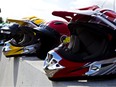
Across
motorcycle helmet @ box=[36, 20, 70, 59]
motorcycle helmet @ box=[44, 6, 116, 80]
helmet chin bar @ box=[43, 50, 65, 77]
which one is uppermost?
motorcycle helmet @ box=[44, 6, 116, 80]

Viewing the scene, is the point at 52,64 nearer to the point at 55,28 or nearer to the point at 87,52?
the point at 87,52

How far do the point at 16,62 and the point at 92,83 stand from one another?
281 cm

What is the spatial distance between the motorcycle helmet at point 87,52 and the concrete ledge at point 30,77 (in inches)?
2.5

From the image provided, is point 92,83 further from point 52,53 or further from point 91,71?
point 52,53

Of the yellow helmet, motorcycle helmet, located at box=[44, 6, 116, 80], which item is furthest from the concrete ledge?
the yellow helmet

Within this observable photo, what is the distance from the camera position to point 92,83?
2775mm

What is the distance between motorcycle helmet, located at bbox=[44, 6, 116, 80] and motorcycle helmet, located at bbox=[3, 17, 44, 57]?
7.94 feet

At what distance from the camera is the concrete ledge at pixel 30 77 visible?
2783 mm

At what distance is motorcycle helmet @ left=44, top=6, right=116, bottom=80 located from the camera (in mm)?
2770

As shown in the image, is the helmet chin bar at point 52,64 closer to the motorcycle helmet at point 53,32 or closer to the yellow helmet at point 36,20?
the motorcycle helmet at point 53,32

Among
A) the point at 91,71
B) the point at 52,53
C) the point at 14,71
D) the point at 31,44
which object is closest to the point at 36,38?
the point at 31,44

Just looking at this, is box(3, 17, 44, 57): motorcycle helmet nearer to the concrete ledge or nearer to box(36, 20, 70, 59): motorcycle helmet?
the concrete ledge

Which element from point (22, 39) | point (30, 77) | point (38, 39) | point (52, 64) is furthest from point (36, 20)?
point (52, 64)

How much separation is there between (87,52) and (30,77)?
46.6 inches
